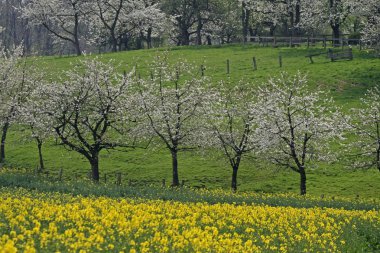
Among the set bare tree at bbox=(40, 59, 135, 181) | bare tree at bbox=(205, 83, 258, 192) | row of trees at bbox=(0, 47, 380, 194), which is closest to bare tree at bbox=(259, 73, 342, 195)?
row of trees at bbox=(0, 47, 380, 194)

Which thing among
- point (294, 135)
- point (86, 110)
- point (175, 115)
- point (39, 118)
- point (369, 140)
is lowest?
point (369, 140)

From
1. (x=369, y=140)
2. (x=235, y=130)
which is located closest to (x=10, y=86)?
(x=235, y=130)

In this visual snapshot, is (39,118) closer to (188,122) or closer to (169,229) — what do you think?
(188,122)

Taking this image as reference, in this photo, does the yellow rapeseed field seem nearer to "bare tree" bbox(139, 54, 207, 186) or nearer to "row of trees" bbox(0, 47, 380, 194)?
"row of trees" bbox(0, 47, 380, 194)

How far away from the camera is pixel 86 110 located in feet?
127

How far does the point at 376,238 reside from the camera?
58.1ft

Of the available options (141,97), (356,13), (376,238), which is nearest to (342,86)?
(356,13)

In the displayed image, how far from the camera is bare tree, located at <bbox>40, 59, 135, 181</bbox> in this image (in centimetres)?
3812

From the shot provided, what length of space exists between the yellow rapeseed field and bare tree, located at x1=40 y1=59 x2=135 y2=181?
19957mm

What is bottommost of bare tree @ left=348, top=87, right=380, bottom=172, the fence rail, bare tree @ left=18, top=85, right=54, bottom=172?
bare tree @ left=348, top=87, right=380, bottom=172

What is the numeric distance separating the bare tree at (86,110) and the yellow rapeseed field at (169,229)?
19957 mm

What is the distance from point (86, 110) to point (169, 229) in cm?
2610

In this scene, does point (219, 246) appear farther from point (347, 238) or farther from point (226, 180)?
point (226, 180)

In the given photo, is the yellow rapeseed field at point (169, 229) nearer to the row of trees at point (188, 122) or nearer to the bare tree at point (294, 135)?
the bare tree at point (294, 135)
